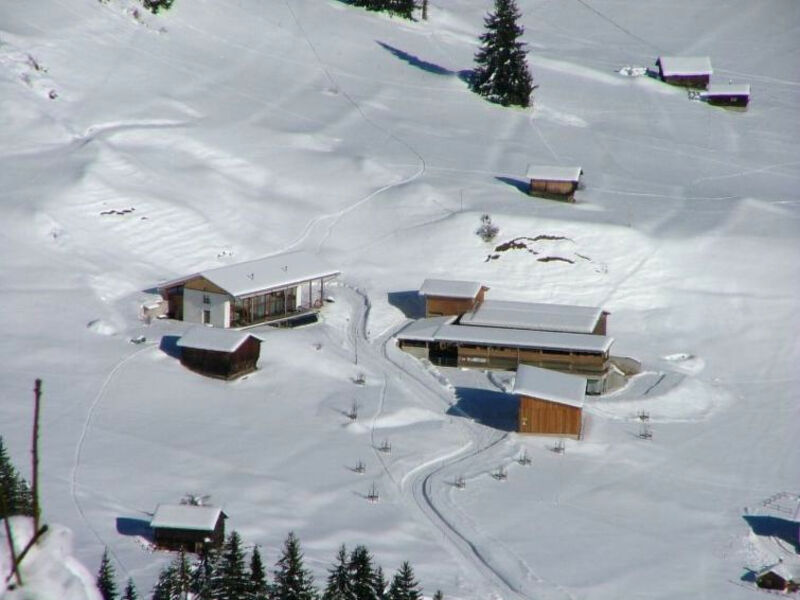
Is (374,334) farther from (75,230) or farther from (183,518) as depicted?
(183,518)

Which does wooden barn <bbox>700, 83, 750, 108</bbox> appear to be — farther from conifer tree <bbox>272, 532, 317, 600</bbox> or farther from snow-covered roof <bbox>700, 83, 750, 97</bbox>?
conifer tree <bbox>272, 532, 317, 600</bbox>

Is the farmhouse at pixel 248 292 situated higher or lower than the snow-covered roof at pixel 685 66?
lower

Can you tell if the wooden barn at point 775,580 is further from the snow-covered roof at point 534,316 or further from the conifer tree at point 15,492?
the conifer tree at point 15,492

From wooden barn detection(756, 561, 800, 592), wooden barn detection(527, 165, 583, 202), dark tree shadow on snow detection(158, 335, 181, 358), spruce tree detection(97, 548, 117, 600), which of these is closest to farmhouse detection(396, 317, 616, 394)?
dark tree shadow on snow detection(158, 335, 181, 358)

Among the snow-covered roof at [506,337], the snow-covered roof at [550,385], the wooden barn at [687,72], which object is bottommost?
the snow-covered roof at [550,385]

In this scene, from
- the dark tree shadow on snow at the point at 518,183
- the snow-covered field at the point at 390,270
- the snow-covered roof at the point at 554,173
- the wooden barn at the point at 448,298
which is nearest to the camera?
the snow-covered field at the point at 390,270

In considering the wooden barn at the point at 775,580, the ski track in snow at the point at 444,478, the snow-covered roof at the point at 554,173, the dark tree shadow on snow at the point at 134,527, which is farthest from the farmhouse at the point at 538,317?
the dark tree shadow on snow at the point at 134,527
